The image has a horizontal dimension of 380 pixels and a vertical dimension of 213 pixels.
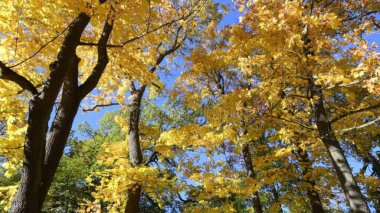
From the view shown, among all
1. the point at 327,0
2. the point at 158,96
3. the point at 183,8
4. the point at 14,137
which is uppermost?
the point at 183,8

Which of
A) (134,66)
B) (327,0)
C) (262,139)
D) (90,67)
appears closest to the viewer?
(134,66)

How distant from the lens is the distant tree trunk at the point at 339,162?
231 inches

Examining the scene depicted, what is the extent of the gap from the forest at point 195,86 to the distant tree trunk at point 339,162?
0.02m

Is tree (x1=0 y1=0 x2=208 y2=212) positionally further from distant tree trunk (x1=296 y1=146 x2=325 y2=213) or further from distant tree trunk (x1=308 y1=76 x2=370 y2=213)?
distant tree trunk (x1=296 y1=146 x2=325 y2=213)

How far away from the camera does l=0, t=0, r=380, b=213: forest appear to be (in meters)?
4.52

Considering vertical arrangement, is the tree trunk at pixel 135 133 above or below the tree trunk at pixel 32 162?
above

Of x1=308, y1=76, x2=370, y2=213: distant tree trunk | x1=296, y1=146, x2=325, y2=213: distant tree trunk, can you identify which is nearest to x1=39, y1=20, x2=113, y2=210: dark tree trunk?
x1=308, y1=76, x2=370, y2=213: distant tree trunk

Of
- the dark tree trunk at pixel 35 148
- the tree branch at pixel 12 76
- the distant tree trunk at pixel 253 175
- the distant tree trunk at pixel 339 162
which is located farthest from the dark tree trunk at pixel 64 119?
the distant tree trunk at pixel 253 175

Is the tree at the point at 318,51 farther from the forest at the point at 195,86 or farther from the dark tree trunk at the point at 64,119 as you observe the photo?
the dark tree trunk at the point at 64,119

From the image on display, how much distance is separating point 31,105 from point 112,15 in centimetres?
202

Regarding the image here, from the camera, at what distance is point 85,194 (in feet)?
70.0

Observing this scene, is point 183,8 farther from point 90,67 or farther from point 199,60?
point 90,67

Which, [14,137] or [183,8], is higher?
[183,8]

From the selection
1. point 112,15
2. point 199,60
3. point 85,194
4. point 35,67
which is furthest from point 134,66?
point 85,194
